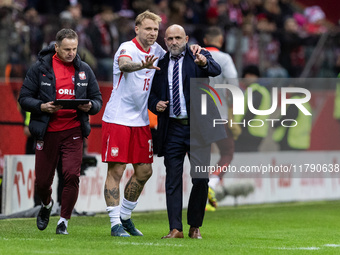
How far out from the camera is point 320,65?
61.3 feet

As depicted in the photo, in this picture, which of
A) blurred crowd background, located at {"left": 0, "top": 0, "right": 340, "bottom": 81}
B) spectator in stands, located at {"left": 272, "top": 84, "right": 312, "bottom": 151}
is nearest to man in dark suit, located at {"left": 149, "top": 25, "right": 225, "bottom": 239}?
blurred crowd background, located at {"left": 0, "top": 0, "right": 340, "bottom": 81}

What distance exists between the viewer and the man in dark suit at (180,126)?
907 cm

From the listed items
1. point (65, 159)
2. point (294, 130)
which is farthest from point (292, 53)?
point (65, 159)

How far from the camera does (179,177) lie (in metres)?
9.11

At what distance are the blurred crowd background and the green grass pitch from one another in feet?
11.6

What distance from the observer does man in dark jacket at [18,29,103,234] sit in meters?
9.20

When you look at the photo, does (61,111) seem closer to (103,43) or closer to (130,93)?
(130,93)

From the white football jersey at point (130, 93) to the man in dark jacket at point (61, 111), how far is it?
23 cm

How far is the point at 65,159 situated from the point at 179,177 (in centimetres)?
130

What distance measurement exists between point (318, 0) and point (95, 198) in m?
16.3

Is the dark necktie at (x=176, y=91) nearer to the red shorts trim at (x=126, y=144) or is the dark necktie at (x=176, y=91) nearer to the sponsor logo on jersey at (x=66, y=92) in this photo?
the red shorts trim at (x=126, y=144)

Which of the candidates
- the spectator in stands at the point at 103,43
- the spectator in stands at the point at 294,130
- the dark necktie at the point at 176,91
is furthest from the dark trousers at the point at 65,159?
the spectator in stands at the point at 294,130

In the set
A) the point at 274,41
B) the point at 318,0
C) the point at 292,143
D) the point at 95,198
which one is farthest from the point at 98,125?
the point at 318,0

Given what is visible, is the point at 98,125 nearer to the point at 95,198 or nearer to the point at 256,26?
the point at 95,198
